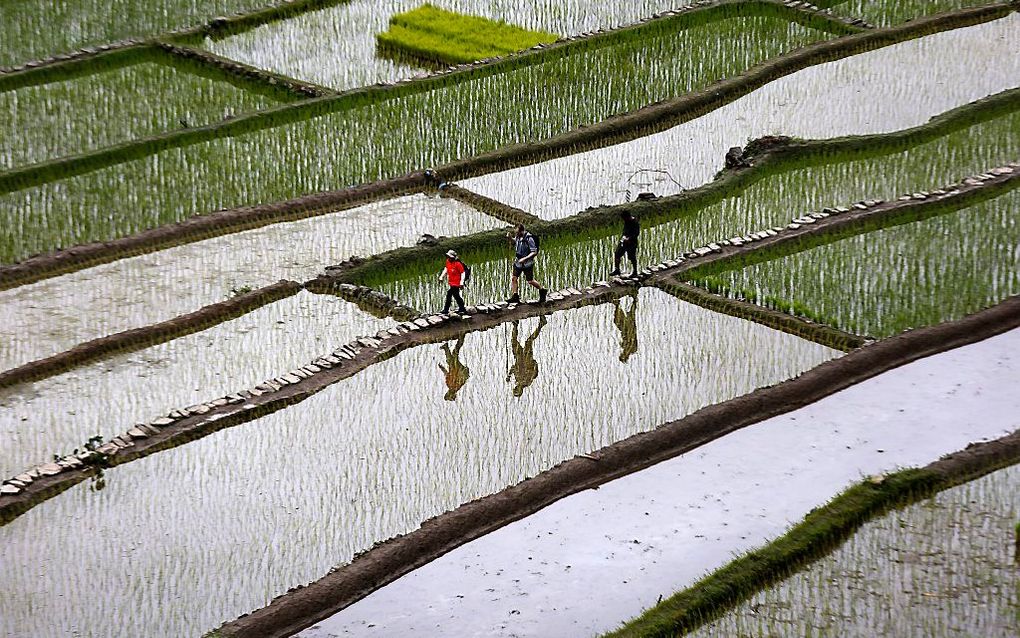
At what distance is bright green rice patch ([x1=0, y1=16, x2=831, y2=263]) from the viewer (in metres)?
12.2

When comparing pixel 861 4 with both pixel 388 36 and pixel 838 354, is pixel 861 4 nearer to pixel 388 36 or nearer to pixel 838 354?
pixel 388 36

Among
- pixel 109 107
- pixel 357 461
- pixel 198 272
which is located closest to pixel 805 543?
pixel 357 461

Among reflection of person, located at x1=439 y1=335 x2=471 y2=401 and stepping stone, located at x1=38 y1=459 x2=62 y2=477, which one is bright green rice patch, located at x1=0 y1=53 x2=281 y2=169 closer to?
reflection of person, located at x1=439 y1=335 x2=471 y2=401

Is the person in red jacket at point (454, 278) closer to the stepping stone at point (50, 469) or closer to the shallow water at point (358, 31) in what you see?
the stepping stone at point (50, 469)

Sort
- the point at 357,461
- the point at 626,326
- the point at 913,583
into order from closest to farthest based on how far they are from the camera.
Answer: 1. the point at 913,583
2. the point at 357,461
3. the point at 626,326

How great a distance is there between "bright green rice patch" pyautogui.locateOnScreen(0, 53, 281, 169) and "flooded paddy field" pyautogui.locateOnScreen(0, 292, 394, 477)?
346 cm

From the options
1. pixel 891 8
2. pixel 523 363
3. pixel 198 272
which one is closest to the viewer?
pixel 523 363

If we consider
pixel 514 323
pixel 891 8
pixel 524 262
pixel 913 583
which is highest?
pixel 891 8

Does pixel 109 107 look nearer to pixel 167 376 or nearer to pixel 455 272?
pixel 167 376

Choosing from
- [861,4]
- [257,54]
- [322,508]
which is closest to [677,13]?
[861,4]

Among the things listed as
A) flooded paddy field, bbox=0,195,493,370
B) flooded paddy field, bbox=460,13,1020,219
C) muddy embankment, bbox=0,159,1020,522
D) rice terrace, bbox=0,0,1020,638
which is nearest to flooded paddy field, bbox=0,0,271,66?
rice terrace, bbox=0,0,1020,638

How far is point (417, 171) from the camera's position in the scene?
42.1ft

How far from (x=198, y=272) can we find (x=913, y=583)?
568 centimetres

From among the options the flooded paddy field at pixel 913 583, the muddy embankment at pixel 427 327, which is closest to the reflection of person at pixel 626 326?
the muddy embankment at pixel 427 327
